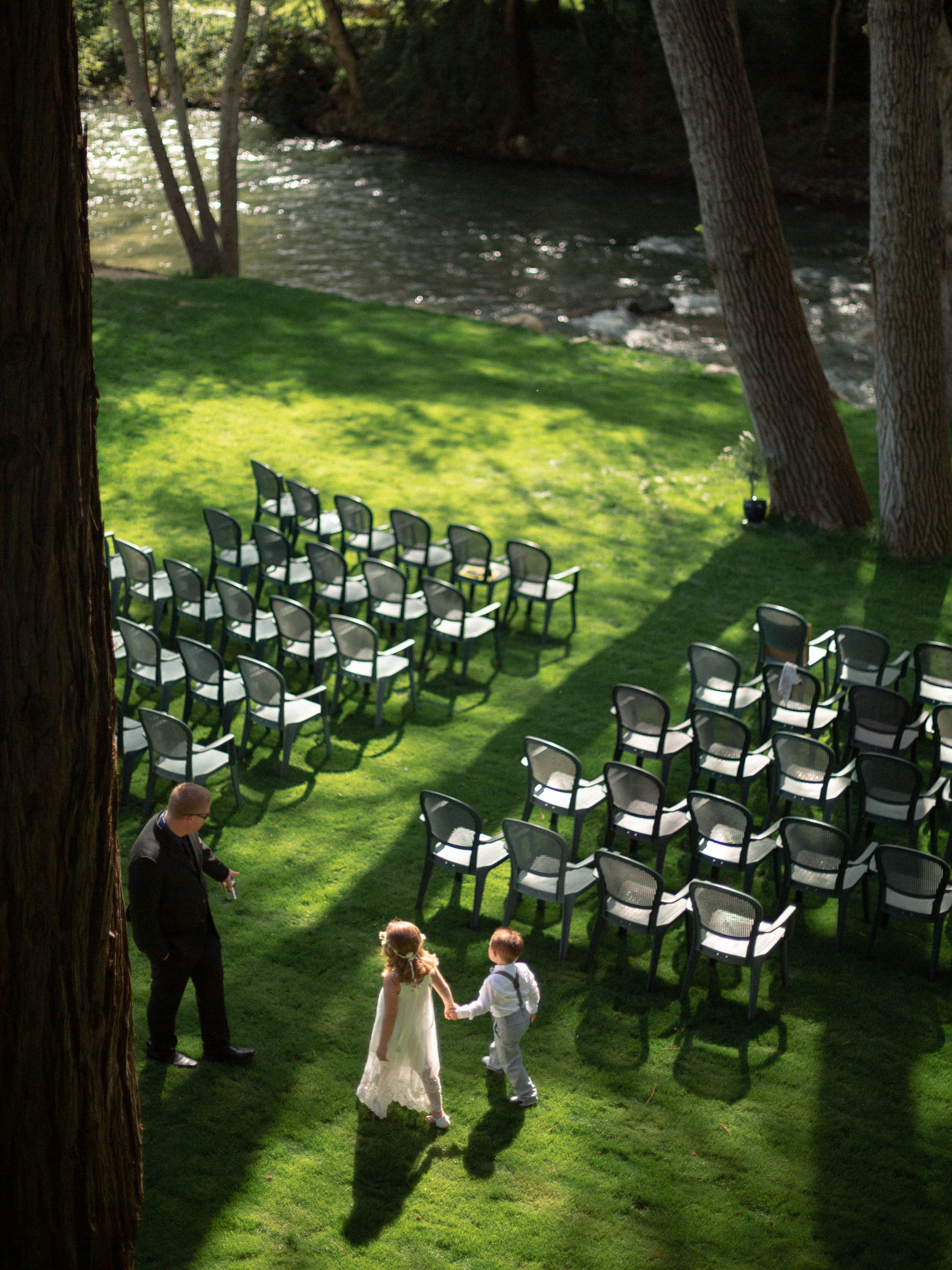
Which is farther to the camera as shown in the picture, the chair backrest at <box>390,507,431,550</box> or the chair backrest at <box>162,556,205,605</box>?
the chair backrest at <box>390,507,431,550</box>

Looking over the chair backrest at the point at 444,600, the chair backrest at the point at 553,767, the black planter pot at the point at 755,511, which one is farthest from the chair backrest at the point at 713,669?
the black planter pot at the point at 755,511

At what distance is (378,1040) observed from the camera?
5770 millimetres

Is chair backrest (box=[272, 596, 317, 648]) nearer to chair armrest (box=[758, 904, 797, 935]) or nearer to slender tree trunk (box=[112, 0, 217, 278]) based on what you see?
chair armrest (box=[758, 904, 797, 935])

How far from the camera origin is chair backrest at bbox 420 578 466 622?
10.9 metres

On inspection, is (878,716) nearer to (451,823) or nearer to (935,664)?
(935,664)

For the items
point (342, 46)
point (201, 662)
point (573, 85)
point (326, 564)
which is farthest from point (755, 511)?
point (342, 46)

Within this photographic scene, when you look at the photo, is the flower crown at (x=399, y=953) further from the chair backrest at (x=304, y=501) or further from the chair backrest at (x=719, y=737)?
the chair backrest at (x=304, y=501)

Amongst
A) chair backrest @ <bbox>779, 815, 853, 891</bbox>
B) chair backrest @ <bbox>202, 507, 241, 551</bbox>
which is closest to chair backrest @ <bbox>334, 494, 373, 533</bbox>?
chair backrest @ <bbox>202, 507, 241, 551</bbox>

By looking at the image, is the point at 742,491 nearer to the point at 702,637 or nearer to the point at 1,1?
the point at 702,637

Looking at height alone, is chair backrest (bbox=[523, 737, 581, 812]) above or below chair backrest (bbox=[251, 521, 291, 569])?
below

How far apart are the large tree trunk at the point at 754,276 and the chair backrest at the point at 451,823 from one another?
27.2ft

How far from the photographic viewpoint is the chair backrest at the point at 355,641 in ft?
32.9

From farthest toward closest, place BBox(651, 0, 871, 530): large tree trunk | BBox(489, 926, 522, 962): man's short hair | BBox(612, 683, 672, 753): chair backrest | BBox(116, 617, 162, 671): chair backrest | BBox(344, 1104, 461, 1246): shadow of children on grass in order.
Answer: BBox(651, 0, 871, 530): large tree trunk → BBox(116, 617, 162, 671): chair backrest → BBox(612, 683, 672, 753): chair backrest → BBox(489, 926, 522, 962): man's short hair → BBox(344, 1104, 461, 1246): shadow of children on grass

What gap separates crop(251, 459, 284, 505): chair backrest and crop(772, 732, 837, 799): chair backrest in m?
6.88
